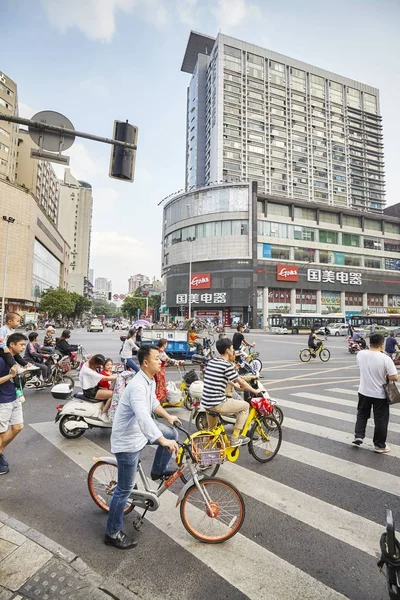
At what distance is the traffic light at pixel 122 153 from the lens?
21.0 ft

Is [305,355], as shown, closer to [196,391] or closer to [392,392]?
[196,391]

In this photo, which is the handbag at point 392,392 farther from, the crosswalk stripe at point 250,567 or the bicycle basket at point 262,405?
the crosswalk stripe at point 250,567

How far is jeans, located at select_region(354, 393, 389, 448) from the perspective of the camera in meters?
5.32

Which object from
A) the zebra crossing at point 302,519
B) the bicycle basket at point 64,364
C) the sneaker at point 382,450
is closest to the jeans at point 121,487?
the zebra crossing at point 302,519

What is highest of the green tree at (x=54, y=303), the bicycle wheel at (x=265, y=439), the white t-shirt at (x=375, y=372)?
the green tree at (x=54, y=303)

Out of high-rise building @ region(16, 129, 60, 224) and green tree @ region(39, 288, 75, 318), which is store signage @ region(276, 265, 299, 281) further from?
high-rise building @ region(16, 129, 60, 224)

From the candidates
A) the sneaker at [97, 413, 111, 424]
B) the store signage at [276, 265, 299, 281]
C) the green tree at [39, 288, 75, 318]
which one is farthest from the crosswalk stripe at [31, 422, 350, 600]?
the store signage at [276, 265, 299, 281]

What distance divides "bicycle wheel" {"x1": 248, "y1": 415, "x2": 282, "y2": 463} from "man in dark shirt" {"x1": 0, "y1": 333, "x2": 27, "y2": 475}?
350 cm

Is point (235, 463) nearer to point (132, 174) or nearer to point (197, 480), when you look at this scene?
point (197, 480)

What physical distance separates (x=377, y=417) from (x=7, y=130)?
72525mm

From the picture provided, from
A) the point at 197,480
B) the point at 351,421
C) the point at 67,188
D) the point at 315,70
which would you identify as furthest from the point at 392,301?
the point at 67,188

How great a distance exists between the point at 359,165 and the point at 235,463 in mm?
104415

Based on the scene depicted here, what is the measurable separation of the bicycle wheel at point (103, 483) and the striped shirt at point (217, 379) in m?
1.68

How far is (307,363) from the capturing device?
1648 cm
